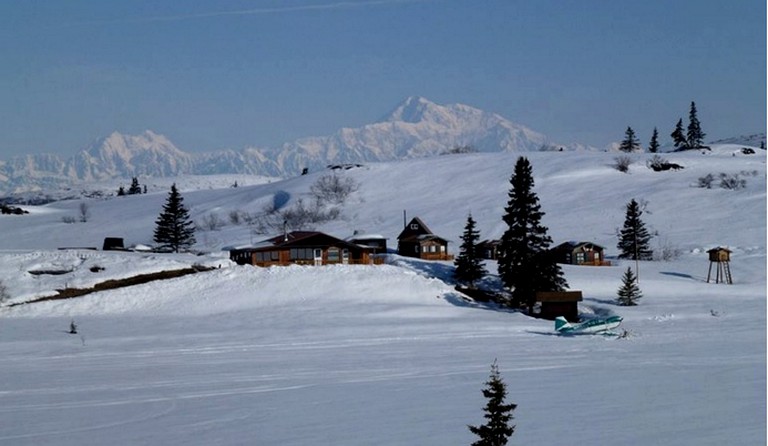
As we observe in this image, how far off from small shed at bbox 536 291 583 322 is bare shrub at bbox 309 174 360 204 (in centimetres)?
7686

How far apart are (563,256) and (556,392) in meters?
52.8

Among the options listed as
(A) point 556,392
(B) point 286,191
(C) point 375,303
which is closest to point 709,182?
(B) point 286,191

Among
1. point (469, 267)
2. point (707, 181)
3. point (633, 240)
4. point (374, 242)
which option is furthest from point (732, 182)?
point (469, 267)

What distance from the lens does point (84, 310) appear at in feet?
143

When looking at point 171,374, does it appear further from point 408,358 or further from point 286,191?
point 286,191

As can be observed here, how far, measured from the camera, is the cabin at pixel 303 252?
2451 inches

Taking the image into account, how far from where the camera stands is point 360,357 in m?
28.8

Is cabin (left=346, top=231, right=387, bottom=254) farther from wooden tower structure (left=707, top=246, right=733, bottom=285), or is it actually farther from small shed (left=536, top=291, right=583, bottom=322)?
small shed (left=536, top=291, right=583, bottom=322)

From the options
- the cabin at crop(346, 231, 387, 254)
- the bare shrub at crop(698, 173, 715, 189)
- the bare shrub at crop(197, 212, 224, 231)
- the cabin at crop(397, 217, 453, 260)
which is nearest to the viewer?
the cabin at crop(397, 217, 453, 260)

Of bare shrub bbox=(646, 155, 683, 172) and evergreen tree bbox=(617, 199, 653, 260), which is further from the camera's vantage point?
bare shrub bbox=(646, 155, 683, 172)

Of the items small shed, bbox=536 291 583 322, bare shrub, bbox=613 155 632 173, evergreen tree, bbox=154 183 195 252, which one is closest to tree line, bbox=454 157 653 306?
small shed, bbox=536 291 583 322

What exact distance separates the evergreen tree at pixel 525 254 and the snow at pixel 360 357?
9.98ft

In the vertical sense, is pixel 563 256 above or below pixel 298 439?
above

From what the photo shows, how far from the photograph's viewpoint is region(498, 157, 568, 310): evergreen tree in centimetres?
4847
